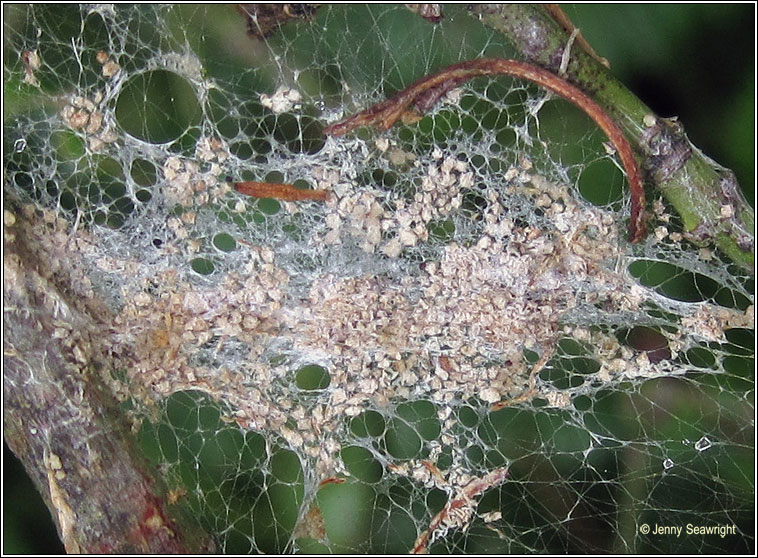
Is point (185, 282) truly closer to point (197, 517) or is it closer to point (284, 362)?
point (284, 362)

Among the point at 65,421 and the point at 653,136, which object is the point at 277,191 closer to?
the point at 65,421

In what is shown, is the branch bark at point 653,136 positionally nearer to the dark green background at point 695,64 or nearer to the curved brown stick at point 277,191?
the dark green background at point 695,64

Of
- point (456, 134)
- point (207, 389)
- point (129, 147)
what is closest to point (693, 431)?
point (456, 134)

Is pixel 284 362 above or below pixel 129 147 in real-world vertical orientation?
below

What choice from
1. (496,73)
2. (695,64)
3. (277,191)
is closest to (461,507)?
(277,191)

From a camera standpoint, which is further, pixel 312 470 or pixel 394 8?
pixel 312 470

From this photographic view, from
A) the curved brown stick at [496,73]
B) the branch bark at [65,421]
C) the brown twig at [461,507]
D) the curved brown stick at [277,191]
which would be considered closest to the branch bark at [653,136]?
the curved brown stick at [496,73]

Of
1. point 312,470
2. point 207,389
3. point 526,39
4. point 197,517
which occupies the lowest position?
point 197,517
